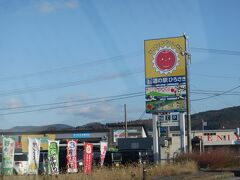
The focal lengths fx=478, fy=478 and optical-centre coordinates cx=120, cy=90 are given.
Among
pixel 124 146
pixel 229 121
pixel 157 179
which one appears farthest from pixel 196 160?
pixel 229 121

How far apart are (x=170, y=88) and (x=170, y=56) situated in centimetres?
288

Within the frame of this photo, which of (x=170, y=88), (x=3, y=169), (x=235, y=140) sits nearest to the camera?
(x=3, y=169)

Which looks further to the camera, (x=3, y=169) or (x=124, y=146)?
(x=124, y=146)

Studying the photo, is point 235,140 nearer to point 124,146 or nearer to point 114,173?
point 124,146

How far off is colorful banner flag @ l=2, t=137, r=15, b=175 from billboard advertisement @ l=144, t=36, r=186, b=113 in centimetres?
1977

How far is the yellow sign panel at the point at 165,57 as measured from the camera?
133 feet

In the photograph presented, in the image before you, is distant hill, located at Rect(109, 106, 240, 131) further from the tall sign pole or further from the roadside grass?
the roadside grass

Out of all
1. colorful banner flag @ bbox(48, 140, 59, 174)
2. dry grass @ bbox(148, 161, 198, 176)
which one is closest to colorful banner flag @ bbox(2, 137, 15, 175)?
A: colorful banner flag @ bbox(48, 140, 59, 174)

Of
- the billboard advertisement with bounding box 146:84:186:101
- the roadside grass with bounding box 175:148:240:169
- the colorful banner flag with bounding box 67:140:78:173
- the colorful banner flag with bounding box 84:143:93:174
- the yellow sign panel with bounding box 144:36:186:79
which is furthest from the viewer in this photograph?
the yellow sign panel with bounding box 144:36:186:79

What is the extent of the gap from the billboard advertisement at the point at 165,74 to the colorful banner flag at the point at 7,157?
1977 centimetres

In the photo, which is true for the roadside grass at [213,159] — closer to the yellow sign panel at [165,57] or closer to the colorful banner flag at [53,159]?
the yellow sign panel at [165,57]

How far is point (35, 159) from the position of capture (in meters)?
22.9

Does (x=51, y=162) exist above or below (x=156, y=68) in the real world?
below

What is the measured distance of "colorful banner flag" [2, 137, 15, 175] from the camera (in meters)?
22.8
